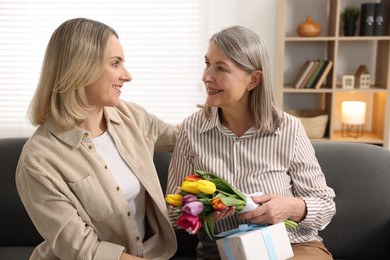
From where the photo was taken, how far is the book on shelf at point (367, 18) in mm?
3586

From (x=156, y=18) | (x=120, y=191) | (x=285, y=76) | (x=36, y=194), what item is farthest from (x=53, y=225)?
(x=285, y=76)

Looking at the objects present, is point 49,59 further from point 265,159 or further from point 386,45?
point 386,45

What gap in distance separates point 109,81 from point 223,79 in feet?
1.27

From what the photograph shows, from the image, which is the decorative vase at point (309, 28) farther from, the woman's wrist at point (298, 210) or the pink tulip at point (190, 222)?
the pink tulip at point (190, 222)

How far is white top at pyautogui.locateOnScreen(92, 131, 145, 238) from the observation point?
1.72m

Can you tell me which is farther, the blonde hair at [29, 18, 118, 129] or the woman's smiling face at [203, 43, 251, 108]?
the woman's smiling face at [203, 43, 251, 108]

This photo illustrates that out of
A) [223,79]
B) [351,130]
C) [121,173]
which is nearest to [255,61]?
[223,79]

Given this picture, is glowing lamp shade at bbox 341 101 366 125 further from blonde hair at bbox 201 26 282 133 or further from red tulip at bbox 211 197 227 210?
red tulip at bbox 211 197 227 210

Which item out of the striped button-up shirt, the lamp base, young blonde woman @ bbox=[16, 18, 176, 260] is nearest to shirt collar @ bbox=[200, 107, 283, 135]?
the striped button-up shirt

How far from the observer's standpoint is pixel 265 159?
70.8 inches

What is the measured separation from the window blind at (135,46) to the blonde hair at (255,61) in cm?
217

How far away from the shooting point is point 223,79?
5.61ft

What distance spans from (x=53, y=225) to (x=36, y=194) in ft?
0.36

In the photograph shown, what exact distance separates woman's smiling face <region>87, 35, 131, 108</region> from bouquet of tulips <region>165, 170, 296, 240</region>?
0.42 metres
